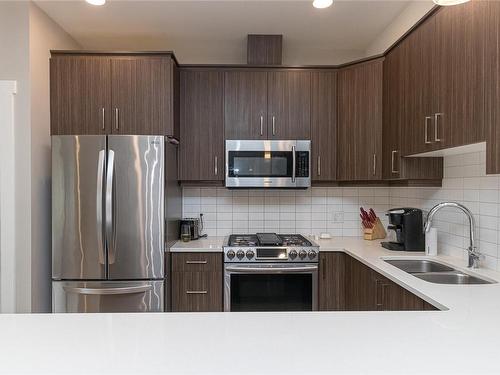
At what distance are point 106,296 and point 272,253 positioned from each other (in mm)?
1267

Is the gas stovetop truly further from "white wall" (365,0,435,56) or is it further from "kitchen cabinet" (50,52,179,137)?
"white wall" (365,0,435,56)

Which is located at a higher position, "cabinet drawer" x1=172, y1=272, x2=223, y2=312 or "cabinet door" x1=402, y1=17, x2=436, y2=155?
"cabinet door" x1=402, y1=17, x2=436, y2=155

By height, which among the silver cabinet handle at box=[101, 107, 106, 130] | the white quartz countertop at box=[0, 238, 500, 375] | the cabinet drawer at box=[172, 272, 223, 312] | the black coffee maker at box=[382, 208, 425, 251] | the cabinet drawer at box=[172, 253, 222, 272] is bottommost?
the cabinet drawer at box=[172, 272, 223, 312]

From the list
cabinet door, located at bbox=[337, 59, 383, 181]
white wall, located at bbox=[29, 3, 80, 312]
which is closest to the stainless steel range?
cabinet door, located at bbox=[337, 59, 383, 181]

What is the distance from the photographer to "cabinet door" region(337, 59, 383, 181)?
2879 mm

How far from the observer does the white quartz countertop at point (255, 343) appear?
2.86ft

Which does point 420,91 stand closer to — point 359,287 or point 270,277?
point 359,287

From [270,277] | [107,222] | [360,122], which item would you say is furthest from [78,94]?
[360,122]

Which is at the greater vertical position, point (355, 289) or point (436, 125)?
point (436, 125)

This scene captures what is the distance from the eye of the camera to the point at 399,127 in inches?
99.9

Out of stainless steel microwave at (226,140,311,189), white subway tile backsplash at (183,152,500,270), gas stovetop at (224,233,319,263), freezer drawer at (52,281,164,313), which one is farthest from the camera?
white subway tile backsplash at (183,152,500,270)

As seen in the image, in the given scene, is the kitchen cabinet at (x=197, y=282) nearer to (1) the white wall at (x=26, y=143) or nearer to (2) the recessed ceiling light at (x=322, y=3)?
(1) the white wall at (x=26, y=143)

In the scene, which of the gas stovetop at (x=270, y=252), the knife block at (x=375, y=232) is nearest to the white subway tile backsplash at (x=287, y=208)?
the knife block at (x=375, y=232)

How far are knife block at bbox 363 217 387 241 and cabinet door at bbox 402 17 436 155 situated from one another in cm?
99
